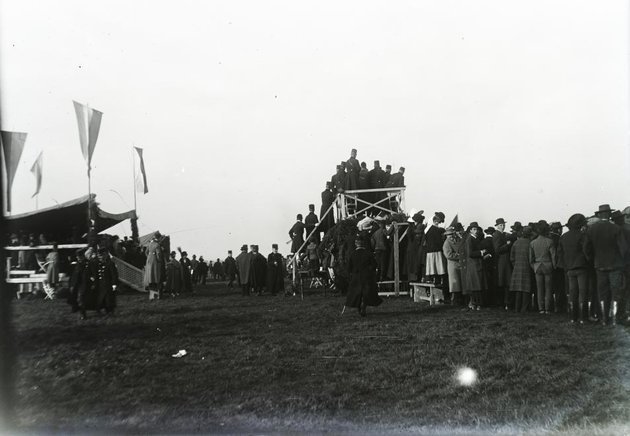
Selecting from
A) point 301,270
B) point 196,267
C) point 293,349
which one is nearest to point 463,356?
point 293,349

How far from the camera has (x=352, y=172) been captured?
68.6 ft

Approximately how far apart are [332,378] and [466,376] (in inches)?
58.9

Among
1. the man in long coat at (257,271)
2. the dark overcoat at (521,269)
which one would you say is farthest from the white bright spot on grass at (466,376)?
the man in long coat at (257,271)

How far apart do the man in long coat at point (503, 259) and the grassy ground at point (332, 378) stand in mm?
2346

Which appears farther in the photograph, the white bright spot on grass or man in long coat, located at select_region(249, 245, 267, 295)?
man in long coat, located at select_region(249, 245, 267, 295)

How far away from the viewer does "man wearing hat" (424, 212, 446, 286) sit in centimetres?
1454

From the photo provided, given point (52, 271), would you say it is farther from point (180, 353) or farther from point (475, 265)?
point (475, 265)

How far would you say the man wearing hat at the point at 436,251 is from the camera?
1454cm

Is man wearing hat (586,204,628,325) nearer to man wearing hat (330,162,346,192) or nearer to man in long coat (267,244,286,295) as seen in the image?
man wearing hat (330,162,346,192)

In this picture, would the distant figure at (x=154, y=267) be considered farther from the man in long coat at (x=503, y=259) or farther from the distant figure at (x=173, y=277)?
the man in long coat at (x=503, y=259)

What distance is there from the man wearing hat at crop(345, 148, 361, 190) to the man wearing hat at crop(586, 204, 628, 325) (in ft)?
37.9

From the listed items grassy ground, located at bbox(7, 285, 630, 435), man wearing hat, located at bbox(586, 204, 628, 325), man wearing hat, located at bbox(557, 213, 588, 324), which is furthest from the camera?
man wearing hat, located at bbox(557, 213, 588, 324)

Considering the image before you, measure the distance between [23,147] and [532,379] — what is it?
869 centimetres

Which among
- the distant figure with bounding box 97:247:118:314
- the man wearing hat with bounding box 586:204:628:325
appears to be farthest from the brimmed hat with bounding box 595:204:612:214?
the distant figure with bounding box 97:247:118:314
